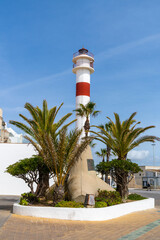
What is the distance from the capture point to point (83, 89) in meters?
32.0

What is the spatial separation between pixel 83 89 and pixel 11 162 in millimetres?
13216

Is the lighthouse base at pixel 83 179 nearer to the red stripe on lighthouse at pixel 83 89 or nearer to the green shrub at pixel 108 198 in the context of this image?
the green shrub at pixel 108 198

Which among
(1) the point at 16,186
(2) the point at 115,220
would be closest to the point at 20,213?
(2) the point at 115,220

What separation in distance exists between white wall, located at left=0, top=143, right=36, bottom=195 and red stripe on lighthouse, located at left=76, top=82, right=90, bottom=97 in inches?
427

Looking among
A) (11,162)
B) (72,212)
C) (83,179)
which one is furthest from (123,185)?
(11,162)

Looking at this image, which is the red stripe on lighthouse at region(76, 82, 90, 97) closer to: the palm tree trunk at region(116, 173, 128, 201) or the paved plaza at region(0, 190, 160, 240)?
the palm tree trunk at region(116, 173, 128, 201)

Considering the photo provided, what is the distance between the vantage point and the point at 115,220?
34.9 ft

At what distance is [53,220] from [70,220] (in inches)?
27.1

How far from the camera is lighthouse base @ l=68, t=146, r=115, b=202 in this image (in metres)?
12.6

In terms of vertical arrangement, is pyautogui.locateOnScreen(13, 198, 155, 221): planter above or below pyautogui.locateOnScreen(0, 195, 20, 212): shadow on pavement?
above

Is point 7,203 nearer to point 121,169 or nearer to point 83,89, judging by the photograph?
point 121,169

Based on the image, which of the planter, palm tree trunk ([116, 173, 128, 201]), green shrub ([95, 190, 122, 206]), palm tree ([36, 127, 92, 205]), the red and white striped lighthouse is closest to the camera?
the planter

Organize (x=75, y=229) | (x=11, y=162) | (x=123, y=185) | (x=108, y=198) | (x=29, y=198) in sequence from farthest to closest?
(x=11, y=162), (x=123, y=185), (x=108, y=198), (x=29, y=198), (x=75, y=229)

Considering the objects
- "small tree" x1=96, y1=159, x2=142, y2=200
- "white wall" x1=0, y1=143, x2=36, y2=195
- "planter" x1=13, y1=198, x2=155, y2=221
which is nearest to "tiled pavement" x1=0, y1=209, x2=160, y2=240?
"planter" x1=13, y1=198, x2=155, y2=221
